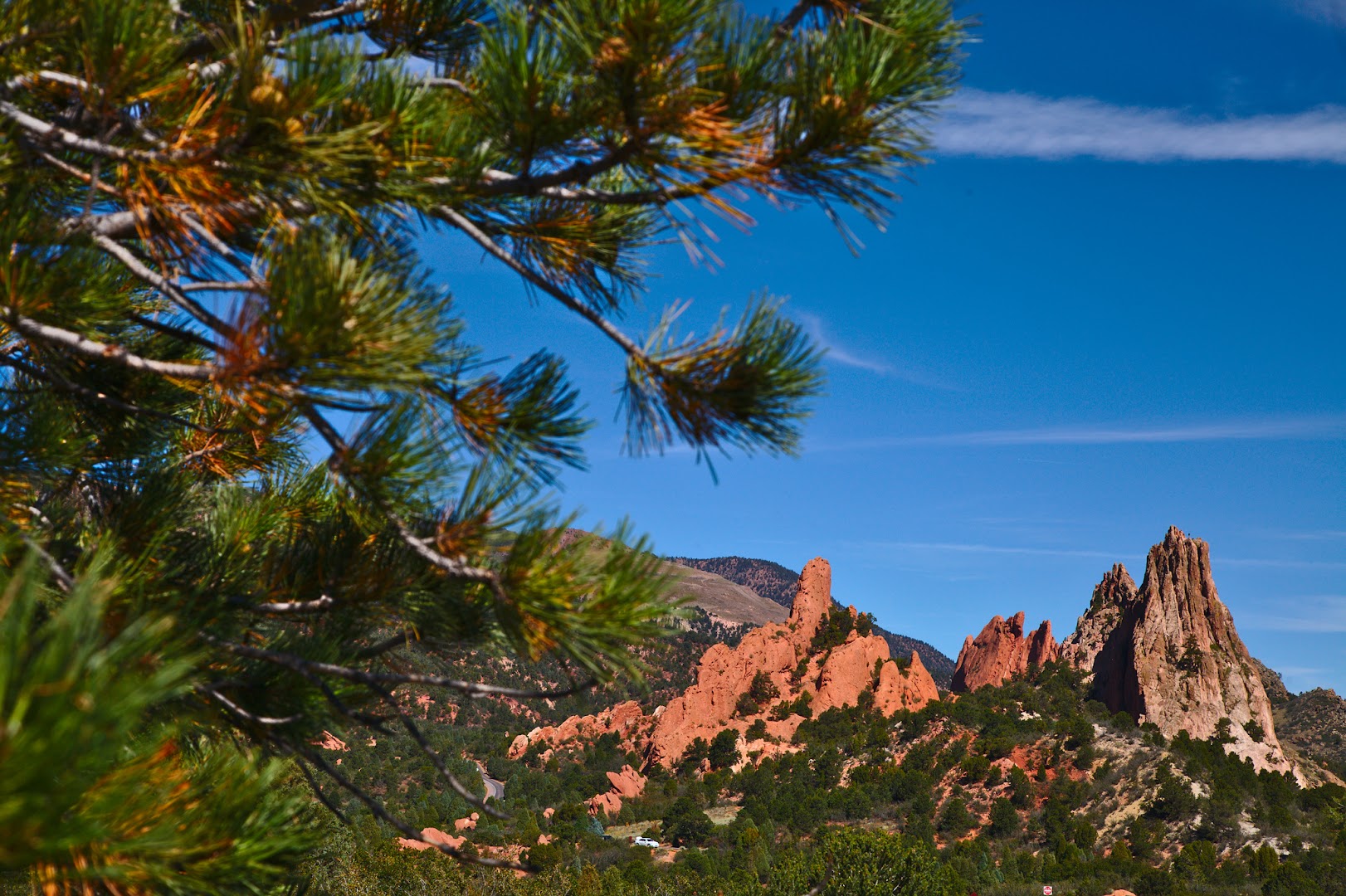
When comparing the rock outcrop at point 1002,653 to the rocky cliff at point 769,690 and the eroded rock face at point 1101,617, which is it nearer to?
the eroded rock face at point 1101,617

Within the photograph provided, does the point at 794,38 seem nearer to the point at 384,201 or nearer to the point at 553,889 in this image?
the point at 384,201

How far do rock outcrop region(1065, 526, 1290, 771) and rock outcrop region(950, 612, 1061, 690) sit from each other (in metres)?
4.08

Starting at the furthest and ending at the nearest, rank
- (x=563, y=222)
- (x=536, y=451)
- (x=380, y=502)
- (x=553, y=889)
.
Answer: (x=553, y=889) < (x=563, y=222) < (x=536, y=451) < (x=380, y=502)

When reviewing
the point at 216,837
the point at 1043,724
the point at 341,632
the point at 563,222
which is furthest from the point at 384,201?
the point at 1043,724

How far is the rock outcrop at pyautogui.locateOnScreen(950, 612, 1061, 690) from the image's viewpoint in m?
62.9

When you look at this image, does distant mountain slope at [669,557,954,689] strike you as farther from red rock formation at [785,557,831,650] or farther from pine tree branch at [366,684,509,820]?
pine tree branch at [366,684,509,820]

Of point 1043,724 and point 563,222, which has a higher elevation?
point 1043,724

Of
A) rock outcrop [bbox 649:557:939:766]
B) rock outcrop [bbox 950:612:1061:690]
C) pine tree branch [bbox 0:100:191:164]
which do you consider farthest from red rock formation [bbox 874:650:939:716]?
pine tree branch [bbox 0:100:191:164]

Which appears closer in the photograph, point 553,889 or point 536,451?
point 536,451

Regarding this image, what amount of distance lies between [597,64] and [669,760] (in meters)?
50.6

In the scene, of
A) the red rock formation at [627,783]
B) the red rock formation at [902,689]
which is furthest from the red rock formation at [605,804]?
the red rock formation at [902,689]

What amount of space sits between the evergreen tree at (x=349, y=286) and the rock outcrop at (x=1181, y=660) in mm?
51275

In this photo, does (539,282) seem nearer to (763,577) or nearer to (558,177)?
(558,177)

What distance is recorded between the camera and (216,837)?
2.47m
